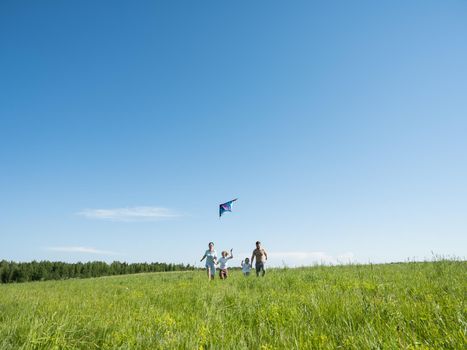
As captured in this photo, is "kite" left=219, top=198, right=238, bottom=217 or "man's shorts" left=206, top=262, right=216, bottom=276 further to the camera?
"kite" left=219, top=198, right=238, bottom=217

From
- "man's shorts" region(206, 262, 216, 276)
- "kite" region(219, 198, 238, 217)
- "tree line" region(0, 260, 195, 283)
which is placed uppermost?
"kite" region(219, 198, 238, 217)

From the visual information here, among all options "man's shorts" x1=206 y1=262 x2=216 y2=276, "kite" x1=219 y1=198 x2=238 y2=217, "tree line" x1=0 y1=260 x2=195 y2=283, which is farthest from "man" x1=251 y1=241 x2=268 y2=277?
"tree line" x1=0 y1=260 x2=195 y2=283

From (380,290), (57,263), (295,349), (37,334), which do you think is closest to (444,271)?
(380,290)

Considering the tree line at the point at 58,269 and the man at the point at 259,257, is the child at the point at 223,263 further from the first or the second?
the tree line at the point at 58,269

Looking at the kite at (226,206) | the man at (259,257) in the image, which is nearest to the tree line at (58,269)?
the kite at (226,206)

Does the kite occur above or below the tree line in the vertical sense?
above

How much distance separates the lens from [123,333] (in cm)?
373

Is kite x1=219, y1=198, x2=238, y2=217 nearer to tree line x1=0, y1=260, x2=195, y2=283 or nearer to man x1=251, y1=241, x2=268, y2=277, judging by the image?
man x1=251, y1=241, x2=268, y2=277

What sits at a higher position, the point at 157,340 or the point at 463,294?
the point at 463,294

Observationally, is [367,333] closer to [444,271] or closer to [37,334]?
[37,334]

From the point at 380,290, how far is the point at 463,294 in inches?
56.9


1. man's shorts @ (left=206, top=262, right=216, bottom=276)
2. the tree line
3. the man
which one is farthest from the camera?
the tree line

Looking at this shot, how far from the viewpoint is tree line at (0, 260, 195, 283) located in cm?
9869

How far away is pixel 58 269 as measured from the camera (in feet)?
350
